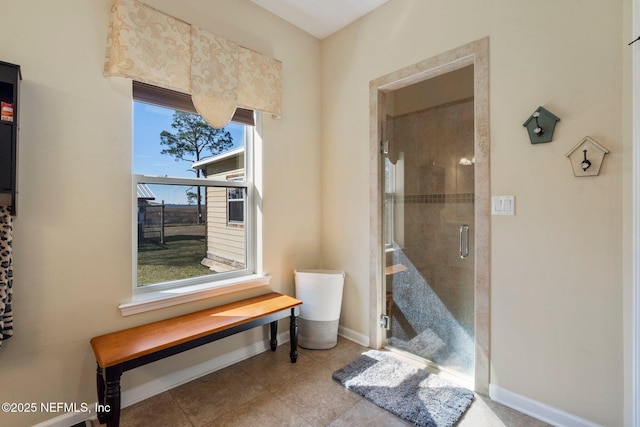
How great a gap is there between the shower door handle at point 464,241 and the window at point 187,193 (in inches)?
68.1

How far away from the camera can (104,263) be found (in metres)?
1.87

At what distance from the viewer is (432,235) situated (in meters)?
2.49

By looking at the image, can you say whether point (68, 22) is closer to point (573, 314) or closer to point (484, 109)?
point (484, 109)

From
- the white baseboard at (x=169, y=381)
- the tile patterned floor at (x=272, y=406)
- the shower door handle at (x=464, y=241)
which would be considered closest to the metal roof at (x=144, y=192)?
the white baseboard at (x=169, y=381)

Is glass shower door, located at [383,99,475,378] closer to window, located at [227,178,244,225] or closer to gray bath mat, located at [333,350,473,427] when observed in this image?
gray bath mat, located at [333,350,473,427]

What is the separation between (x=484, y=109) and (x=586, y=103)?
20.7 inches

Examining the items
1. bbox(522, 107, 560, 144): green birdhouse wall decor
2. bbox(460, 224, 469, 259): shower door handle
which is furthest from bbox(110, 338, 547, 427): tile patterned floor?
bbox(522, 107, 560, 144): green birdhouse wall decor

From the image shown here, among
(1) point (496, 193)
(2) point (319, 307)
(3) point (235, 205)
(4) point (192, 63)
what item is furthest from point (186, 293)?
(1) point (496, 193)

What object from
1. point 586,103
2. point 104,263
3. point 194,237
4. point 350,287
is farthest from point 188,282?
point 586,103

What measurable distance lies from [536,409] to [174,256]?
8.53 feet

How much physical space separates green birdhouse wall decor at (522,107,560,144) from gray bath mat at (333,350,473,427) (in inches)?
67.2

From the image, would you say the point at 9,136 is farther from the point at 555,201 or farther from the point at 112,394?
the point at 555,201

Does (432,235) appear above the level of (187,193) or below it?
below

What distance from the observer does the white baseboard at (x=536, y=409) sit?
1.71m
